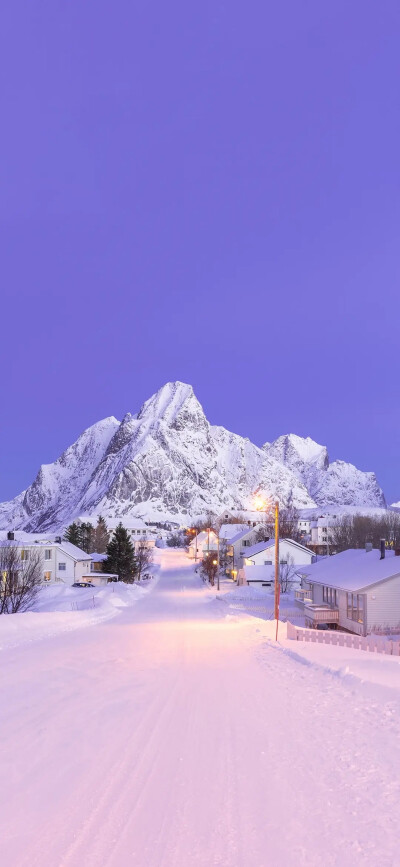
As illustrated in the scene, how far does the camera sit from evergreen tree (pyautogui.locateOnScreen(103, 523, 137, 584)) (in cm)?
7456

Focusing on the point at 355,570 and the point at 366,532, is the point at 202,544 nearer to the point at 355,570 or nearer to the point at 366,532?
the point at 366,532

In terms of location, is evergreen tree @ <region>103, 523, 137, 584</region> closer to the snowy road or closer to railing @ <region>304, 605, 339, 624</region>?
railing @ <region>304, 605, 339, 624</region>

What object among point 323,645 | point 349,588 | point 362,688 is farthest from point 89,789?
point 349,588

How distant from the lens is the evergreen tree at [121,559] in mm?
74562

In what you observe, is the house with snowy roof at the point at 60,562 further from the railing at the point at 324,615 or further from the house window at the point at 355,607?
the house window at the point at 355,607

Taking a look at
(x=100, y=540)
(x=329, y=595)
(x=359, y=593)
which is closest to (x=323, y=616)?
(x=329, y=595)

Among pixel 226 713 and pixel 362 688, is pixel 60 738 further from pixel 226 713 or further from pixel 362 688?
pixel 362 688

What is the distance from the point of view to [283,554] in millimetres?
72875

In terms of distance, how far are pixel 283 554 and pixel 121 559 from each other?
21.5 meters

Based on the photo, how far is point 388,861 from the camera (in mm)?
5082

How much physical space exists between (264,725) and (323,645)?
43.1 ft

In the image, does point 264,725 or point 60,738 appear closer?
point 60,738

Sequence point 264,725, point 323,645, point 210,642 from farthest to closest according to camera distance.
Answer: point 210,642 → point 323,645 → point 264,725

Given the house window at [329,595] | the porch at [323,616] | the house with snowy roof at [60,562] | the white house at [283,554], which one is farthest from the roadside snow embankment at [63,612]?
the house window at [329,595]
